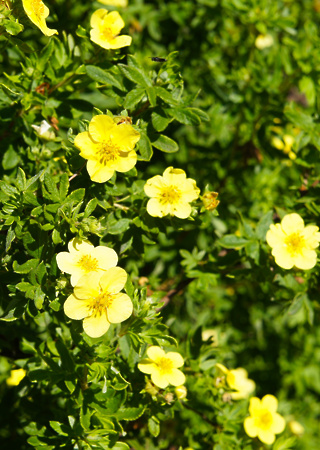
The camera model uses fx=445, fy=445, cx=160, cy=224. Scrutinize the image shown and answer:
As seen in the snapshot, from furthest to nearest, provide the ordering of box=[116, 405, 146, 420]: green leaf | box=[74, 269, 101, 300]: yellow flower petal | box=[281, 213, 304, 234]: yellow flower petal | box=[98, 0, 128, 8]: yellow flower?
box=[98, 0, 128, 8]: yellow flower, box=[281, 213, 304, 234]: yellow flower petal, box=[116, 405, 146, 420]: green leaf, box=[74, 269, 101, 300]: yellow flower petal

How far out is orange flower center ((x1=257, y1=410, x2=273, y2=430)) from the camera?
2024 mm

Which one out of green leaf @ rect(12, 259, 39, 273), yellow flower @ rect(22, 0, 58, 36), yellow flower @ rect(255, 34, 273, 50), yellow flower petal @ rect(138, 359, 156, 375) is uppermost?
yellow flower @ rect(22, 0, 58, 36)

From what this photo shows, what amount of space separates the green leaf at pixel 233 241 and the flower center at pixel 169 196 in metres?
0.42

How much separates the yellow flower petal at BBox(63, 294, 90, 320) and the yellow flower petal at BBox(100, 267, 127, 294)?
84 mm

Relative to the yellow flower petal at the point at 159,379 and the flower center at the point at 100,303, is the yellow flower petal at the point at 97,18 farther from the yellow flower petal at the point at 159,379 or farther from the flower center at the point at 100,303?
the yellow flower petal at the point at 159,379

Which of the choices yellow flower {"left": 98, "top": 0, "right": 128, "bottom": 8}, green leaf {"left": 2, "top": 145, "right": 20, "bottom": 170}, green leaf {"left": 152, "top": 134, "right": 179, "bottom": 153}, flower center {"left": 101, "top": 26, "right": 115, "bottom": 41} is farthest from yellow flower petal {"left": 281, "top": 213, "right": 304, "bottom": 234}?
yellow flower {"left": 98, "top": 0, "right": 128, "bottom": 8}

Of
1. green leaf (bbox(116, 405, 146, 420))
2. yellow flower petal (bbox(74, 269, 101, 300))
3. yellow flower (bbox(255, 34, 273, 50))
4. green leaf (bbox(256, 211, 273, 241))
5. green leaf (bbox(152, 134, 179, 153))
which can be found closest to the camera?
yellow flower petal (bbox(74, 269, 101, 300))

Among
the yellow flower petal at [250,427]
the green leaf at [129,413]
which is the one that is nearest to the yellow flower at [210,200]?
the green leaf at [129,413]

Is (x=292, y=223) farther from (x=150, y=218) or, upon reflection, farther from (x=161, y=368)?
(x=161, y=368)

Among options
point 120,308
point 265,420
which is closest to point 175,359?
point 120,308

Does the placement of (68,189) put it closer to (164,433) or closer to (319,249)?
(319,249)

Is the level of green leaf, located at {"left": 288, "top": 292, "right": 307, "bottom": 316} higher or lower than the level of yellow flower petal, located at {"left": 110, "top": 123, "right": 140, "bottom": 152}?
lower

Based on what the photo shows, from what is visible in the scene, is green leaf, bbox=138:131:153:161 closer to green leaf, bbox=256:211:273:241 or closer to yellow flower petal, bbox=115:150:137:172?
yellow flower petal, bbox=115:150:137:172

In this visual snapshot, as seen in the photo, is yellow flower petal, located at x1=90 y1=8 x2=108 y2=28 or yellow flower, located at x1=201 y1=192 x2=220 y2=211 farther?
yellow flower petal, located at x1=90 y1=8 x2=108 y2=28
